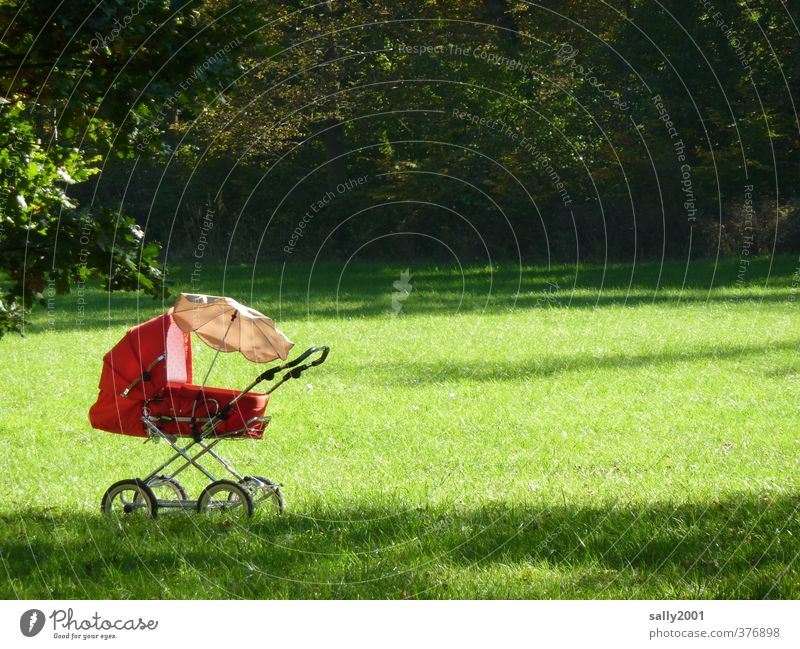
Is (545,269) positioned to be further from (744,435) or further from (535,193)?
(744,435)

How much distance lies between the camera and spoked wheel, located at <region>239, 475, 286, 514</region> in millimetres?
7191

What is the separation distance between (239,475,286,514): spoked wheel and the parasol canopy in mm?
739

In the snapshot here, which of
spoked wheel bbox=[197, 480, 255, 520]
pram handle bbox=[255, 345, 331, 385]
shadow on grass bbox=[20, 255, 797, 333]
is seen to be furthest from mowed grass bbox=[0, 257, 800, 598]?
shadow on grass bbox=[20, 255, 797, 333]

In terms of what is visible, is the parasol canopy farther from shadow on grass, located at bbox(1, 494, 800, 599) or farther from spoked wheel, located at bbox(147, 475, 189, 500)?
shadow on grass, located at bbox(1, 494, 800, 599)

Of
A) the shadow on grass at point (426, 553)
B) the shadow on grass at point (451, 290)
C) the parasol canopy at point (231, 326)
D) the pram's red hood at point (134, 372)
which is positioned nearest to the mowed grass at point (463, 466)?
the shadow on grass at point (426, 553)

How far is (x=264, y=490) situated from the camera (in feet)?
24.5

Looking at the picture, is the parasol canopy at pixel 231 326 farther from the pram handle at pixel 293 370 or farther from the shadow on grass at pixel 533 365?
the shadow on grass at pixel 533 365

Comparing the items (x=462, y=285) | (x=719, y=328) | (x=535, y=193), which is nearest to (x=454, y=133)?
(x=535, y=193)

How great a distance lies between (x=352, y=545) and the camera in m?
6.75

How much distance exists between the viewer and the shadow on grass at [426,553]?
5973 mm

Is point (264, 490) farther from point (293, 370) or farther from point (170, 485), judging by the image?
point (293, 370)

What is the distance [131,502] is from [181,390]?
3.26ft

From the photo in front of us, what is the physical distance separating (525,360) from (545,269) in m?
13.8

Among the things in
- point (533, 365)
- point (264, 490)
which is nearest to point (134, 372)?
point (264, 490)
